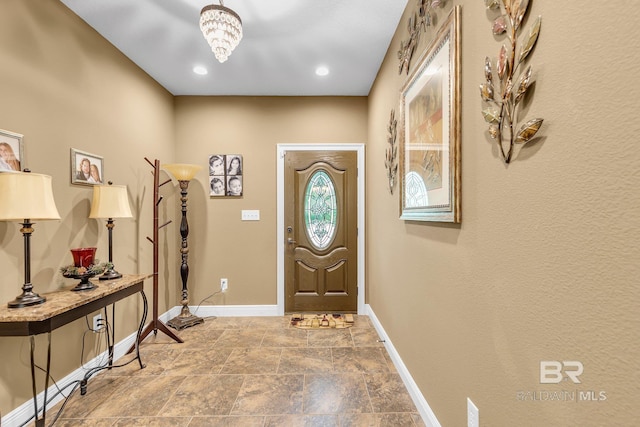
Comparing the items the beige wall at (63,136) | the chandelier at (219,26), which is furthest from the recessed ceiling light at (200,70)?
the chandelier at (219,26)

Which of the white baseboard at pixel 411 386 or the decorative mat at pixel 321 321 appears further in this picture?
the decorative mat at pixel 321 321

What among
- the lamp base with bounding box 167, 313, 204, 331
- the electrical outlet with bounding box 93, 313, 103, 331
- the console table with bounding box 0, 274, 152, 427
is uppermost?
the console table with bounding box 0, 274, 152, 427

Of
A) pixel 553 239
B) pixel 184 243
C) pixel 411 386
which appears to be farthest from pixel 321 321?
pixel 553 239

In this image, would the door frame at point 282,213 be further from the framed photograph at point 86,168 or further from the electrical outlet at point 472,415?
the electrical outlet at point 472,415

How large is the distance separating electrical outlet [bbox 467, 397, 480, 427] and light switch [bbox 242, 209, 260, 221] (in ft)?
9.60

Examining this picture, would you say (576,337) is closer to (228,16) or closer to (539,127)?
(539,127)

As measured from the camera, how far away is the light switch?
12.1 ft

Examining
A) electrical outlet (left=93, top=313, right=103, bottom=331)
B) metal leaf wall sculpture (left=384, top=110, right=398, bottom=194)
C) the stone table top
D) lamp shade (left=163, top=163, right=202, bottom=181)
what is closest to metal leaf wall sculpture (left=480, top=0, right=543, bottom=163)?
metal leaf wall sculpture (left=384, top=110, right=398, bottom=194)

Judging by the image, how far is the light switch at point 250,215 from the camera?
3676 millimetres

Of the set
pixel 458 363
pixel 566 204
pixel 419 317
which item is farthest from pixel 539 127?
pixel 419 317

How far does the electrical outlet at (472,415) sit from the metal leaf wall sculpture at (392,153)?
5.31 ft

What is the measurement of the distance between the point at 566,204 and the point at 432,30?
135 cm

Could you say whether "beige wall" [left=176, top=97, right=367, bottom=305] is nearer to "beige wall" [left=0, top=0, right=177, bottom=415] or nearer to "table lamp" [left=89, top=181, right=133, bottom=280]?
"beige wall" [left=0, top=0, right=177, bottom=415]

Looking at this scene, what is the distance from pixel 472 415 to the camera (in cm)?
123
